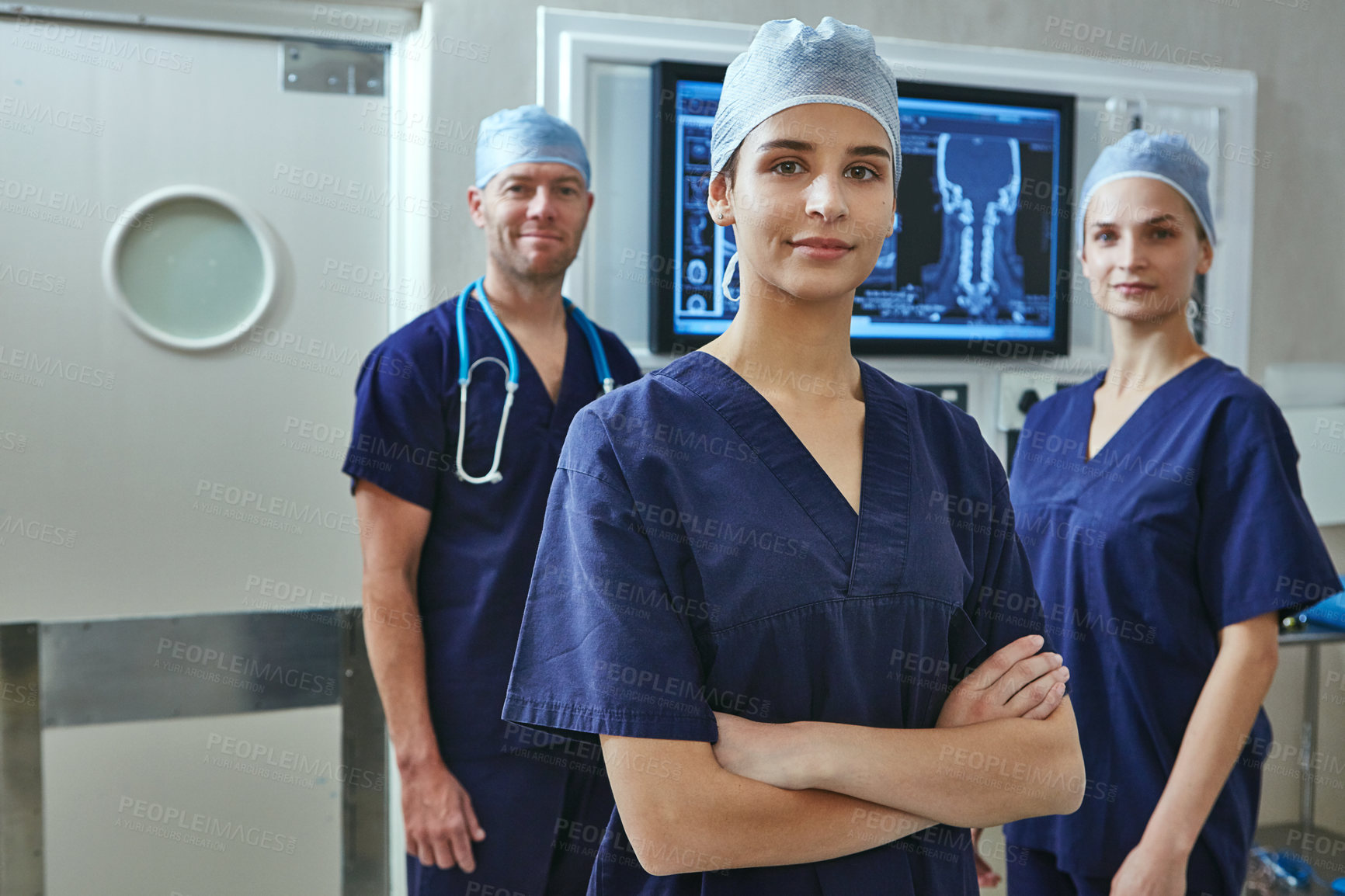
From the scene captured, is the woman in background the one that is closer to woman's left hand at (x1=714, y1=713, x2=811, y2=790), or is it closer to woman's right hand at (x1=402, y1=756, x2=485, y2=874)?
woman's left hand at (x1=714, y1=713, x2=811, y2=790)

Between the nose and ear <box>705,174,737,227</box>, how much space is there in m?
0.10

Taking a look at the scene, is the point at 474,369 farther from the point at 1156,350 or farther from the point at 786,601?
the point at 1156,350

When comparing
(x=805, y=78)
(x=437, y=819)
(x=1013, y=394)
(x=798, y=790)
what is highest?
(x=805, y=78)

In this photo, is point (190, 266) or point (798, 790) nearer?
point (798, 790)

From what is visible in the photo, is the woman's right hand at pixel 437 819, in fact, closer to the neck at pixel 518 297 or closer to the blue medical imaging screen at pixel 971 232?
the neck at pixel 518 297

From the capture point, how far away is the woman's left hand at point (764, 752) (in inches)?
35.4

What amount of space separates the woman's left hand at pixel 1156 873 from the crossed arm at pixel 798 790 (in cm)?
55

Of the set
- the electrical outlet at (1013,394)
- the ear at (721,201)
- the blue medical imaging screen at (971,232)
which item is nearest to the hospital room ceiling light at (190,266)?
the blue medical imaging screen at (971,232)

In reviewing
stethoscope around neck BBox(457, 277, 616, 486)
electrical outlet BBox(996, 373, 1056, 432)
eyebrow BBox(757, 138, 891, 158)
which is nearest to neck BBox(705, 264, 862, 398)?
eyebrow BBox(757, 138, 891, 158)

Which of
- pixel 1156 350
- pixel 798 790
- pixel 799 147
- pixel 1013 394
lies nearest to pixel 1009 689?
pixel 798 790

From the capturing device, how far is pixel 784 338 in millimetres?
1015

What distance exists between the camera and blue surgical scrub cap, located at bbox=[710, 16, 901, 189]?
37.8 inches

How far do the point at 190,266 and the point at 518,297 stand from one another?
75 cm

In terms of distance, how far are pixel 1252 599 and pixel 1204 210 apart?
586mm
